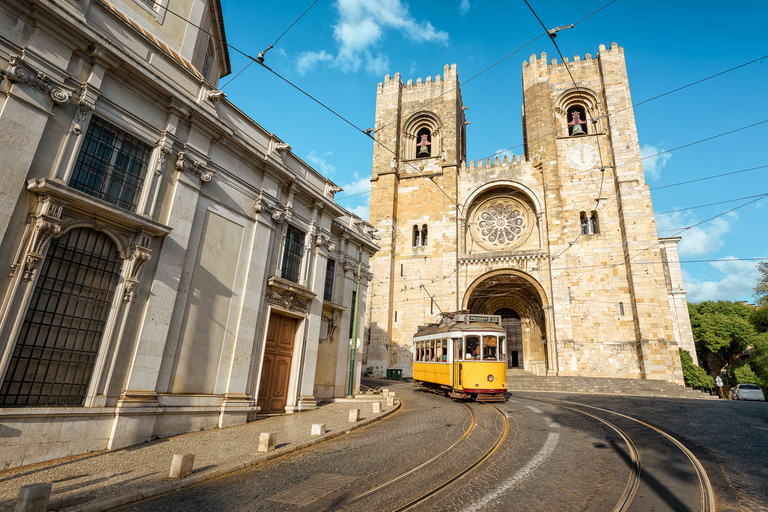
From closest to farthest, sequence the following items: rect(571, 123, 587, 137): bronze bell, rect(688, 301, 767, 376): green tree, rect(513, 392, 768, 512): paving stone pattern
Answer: rect(513, 392, 768, 512): paving stone pattern
rect(571, 123, 587, 137): bronze bell
rect(688, 301, 767, 376): green tree

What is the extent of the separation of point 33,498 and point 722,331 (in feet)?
175

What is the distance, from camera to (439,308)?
27.3m

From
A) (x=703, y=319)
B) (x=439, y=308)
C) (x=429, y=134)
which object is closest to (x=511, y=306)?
(x=439, y=308)

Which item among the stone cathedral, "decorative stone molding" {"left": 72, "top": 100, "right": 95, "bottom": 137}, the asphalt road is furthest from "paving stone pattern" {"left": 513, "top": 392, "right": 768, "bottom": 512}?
the stone cathedral

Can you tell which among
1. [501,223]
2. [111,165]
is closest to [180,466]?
[111,165]

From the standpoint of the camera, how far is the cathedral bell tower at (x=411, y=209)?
29.0 meters

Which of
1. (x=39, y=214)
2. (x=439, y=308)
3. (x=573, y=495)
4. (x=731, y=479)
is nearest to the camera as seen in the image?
(x=573, y=495)

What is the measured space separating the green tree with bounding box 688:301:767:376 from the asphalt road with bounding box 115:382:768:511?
39.0m

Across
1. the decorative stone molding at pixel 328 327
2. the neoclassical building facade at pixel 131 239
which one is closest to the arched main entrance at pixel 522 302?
the decorative stone molding at pixel 328 327

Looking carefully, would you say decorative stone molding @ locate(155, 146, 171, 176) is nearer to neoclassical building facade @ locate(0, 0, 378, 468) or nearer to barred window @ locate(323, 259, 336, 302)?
neoclassical building facade @ locate(0, 0, 378, 468)

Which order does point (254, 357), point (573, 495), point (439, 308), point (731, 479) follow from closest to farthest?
point (573, 495) < point (731, 479) < point (254, 357) < point (439, 308)

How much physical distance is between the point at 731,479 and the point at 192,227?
10996 mm

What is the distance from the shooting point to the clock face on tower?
27.9 m

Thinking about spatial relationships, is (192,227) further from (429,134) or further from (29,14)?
(429,134)
